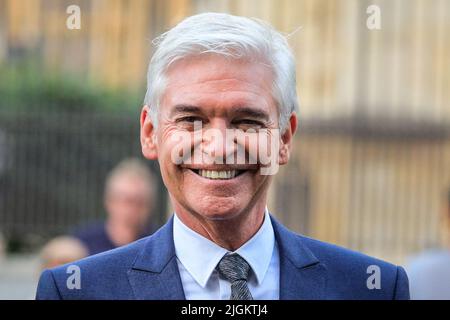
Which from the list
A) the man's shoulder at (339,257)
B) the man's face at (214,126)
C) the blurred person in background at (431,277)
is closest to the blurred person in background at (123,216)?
the blurred person in background at (431,277)

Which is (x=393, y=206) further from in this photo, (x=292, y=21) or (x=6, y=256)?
(x=6, y=256)

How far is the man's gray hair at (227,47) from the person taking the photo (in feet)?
6.33

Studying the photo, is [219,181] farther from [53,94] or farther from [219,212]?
[53,94]

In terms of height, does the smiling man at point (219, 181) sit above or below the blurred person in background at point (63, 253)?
above

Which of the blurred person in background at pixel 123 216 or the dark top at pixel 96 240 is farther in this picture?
the blurred person in background at pixel 123 216

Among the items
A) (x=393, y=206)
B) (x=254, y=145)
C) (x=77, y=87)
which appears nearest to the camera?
(x=254, y=145)

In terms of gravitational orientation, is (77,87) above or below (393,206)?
above

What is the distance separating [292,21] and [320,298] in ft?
39.0

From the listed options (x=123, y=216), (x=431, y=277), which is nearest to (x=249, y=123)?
(x=431, y=277)

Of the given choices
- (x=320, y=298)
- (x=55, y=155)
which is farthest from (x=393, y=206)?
(x=320, y=298)

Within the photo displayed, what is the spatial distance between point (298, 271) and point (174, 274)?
0.63 feet

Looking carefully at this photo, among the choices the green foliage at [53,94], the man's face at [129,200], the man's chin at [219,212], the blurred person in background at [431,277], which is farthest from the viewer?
the green foliage at [53,94]

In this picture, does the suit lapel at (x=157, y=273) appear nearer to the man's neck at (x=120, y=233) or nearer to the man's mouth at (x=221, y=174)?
the man's mouth at (x=221, y=174)

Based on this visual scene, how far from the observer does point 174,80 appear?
1.96 metres
